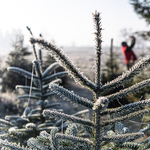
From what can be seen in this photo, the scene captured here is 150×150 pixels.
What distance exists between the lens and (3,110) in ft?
23.0

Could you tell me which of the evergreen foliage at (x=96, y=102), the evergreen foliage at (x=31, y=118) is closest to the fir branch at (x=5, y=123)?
the evergreen foliage at (x=31, y=118)

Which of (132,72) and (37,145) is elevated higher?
(132,72)

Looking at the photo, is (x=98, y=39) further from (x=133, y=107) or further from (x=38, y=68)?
(x=38, y=68)

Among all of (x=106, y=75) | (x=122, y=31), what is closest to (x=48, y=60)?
(x=106, y=75)

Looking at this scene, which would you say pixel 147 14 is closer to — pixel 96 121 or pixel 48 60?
pixel 96 121

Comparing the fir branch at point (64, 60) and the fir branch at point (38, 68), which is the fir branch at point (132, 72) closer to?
the fir branch at point (64, 60)

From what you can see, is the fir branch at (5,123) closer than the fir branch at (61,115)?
No

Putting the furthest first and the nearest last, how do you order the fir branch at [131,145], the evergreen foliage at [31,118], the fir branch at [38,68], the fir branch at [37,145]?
the evergreen foliage at [31,118] < the fir branch at [38,68] < the fir branch at [131,145] < the fir branch at [37,145]

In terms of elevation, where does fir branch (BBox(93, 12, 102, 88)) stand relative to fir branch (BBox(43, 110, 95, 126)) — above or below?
above

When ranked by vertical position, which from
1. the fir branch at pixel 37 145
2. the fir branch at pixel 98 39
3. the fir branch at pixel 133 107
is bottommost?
the fir branch at pixel 37 145

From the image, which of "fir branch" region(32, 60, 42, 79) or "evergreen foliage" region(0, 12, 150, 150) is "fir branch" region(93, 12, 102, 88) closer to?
"evergreen foliage" region(0, 12, 150, 150)

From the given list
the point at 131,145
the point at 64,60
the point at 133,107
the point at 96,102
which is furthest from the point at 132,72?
the point at 131,145

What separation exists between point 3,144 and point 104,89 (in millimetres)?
765

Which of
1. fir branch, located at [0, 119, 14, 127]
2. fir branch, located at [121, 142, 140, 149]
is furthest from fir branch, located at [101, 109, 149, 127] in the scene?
fir branch, located at [0, 119, 14, 127]
